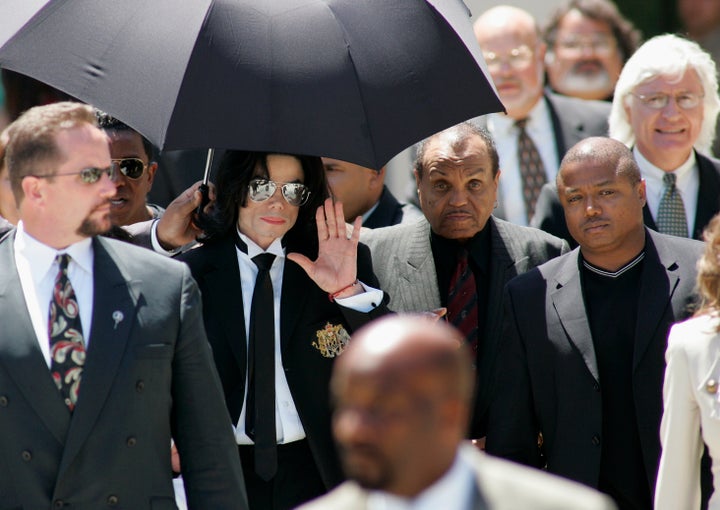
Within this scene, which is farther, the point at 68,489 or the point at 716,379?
the point at 716,379

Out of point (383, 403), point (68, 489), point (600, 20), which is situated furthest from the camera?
point (600, 20)

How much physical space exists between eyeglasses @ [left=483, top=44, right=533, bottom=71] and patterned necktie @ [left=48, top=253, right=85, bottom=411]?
4508 millimetres

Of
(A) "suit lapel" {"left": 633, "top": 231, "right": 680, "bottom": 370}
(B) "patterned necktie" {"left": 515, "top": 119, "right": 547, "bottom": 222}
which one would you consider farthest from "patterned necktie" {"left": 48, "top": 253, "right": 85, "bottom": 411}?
(B) "patterned necktie" {"left": 515, "top": 119, "right": 547, "bottom": 222}

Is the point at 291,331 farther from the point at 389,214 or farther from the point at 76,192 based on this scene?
the point at 389,214

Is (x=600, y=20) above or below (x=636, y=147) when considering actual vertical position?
above

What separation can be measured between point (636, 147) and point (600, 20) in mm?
2307

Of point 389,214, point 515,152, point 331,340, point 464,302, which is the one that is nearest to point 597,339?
point 464,302

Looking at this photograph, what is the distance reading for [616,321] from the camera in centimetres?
486

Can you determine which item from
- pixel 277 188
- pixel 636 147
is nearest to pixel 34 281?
pixel 277 188

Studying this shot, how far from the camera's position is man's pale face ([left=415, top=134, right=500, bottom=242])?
5.30 meters

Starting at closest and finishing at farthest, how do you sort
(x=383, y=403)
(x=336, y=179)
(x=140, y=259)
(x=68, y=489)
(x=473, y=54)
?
(x=383, y=403)
(x=68, y=489)
(x=140, y=259)
(x=473, y=54)
(x=336, y=179)

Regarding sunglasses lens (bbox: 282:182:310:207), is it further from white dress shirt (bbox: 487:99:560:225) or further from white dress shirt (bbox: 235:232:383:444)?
white dress shirt (bbox: 487:99:560:225)

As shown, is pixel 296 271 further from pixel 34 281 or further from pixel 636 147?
pixel 636 147

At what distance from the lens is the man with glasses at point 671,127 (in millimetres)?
6059
